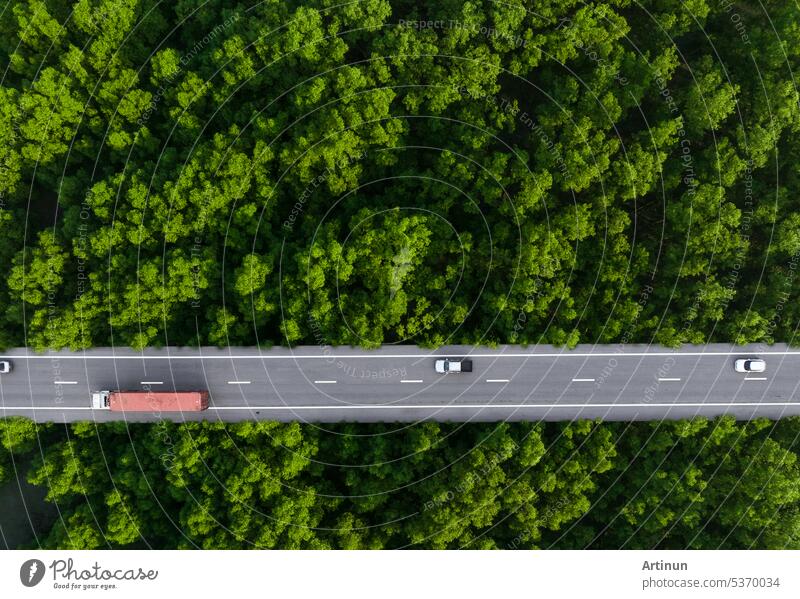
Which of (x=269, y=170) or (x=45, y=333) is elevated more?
(x=269, y=170)

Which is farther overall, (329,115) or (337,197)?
(337,197)

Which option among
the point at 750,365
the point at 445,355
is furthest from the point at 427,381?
the point at 750,365

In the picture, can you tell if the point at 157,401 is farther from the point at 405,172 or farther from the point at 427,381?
the point at 405,172

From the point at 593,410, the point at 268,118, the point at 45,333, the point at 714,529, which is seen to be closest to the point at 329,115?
the point at 268,118

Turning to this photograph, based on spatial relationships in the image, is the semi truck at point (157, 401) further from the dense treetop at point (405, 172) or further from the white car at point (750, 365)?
the white car at point (750, 365)

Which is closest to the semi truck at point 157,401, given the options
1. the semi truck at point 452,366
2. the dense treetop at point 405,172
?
the dense treetop at point 405,172

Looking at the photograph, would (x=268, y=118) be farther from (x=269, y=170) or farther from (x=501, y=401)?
(x=501, y=401)

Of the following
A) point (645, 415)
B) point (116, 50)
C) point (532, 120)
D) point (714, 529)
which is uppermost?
point (116, 50)
